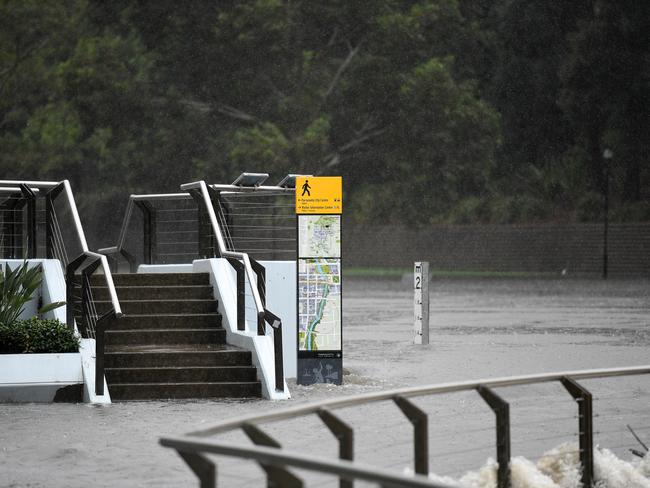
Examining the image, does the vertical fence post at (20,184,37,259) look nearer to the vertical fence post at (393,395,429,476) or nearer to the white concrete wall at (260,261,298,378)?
the white concrete wall at (260,261,298,378)

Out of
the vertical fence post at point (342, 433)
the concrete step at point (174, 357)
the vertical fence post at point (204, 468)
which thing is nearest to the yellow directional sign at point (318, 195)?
the concrete step at point (174, 357)

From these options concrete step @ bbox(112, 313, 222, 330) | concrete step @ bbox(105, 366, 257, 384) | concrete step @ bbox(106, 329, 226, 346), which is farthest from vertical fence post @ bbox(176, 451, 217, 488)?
concrete step @ bbox(112, 313, 222, 330)

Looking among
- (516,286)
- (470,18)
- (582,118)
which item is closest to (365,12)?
(470,18)

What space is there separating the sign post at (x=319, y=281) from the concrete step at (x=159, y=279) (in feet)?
6.91

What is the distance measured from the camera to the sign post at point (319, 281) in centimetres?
1523

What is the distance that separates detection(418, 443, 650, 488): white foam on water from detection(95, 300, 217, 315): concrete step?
31.0 feet

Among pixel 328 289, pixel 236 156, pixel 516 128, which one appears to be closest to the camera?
pixel 328 289

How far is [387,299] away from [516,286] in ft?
34.3

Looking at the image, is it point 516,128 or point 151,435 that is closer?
point 151,435

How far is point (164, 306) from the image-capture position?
16.4m

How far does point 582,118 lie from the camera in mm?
58688

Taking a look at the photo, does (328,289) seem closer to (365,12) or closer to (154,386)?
(154,386)

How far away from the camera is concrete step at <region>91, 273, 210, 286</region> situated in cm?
1705

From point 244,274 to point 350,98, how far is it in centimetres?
4240
